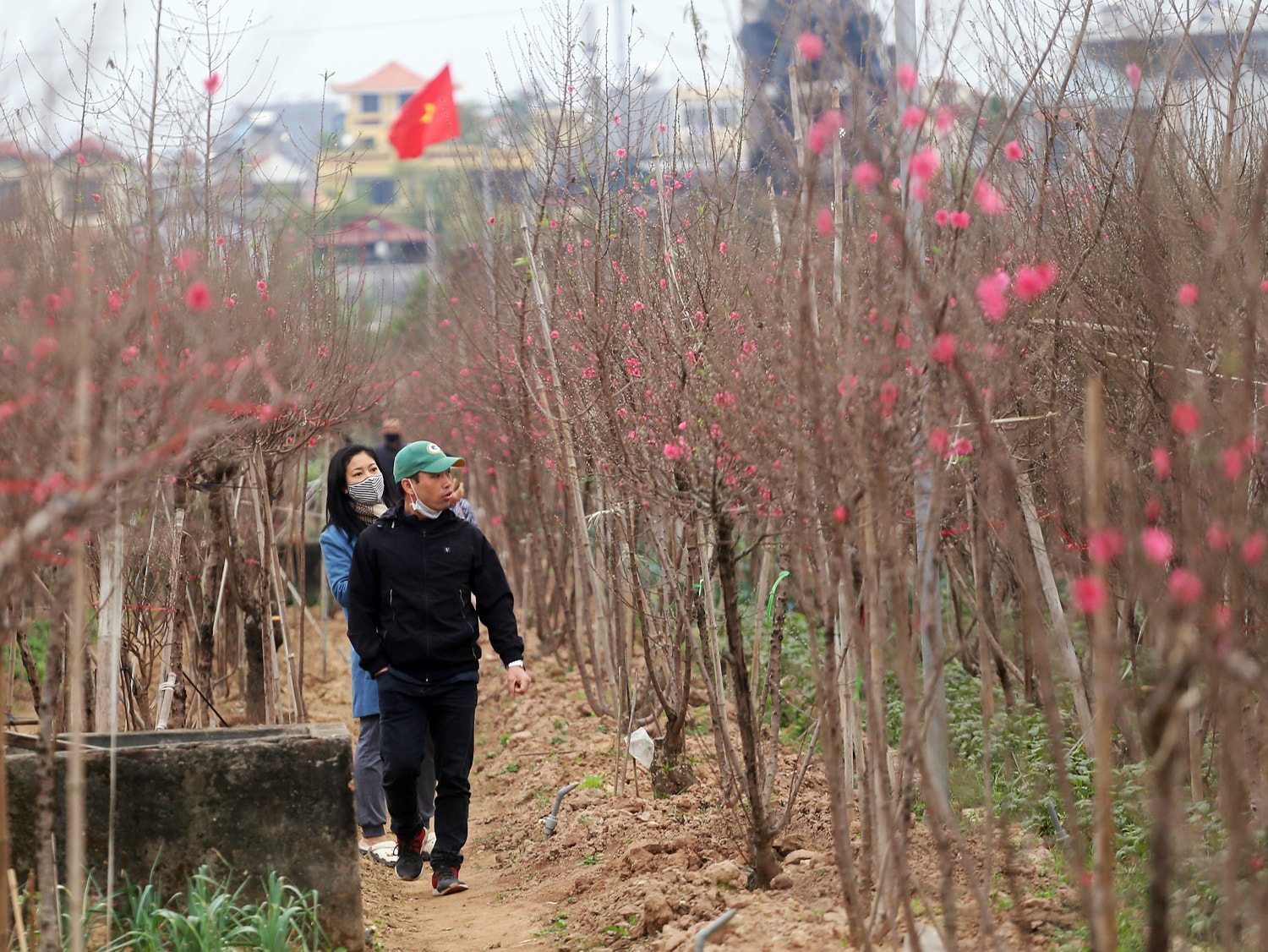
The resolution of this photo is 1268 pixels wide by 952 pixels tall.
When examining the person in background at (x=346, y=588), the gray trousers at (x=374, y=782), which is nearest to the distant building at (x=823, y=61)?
the person in background at (x=346, y=588)

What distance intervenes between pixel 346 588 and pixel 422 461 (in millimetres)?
1024

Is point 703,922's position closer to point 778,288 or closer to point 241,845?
point 241,845

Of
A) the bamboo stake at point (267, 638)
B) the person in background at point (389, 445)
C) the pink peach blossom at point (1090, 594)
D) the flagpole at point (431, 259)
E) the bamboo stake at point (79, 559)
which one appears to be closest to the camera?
the pink peach blossom at point (1090, 594)

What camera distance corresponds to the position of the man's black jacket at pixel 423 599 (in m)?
5.39

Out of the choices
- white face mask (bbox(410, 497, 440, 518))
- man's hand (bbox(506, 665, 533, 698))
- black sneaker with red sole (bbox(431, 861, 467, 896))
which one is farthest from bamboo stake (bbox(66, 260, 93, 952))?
black sneaker with red sole (bbox(431, 861, 467, 896))

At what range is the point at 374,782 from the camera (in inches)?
244

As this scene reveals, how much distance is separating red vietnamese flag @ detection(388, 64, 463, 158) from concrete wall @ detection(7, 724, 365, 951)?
7.07 feet

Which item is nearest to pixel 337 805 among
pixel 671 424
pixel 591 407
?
pixel 671 424

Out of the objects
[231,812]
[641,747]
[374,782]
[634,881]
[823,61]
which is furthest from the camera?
[374,782]

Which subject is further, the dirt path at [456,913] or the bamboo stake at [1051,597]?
the bamboo stake at [1051,597]

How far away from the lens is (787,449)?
381cm

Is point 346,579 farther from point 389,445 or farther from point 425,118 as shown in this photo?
point 389,445

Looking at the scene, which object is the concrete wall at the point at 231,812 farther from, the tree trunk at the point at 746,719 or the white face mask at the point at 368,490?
the white face mask at the point at 368,490

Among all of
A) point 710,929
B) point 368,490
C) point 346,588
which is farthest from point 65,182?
point 710,929
